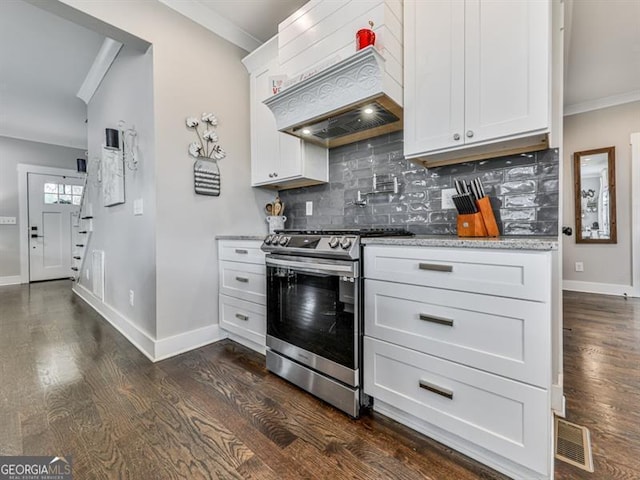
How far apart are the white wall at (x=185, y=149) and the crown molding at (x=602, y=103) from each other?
15.2ft

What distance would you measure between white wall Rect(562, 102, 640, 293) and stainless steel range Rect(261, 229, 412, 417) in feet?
13.8

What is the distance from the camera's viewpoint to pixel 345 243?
150cm

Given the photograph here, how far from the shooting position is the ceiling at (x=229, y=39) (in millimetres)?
2396

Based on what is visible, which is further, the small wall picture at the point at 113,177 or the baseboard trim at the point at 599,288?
the baseboard trim at the point at 599,288

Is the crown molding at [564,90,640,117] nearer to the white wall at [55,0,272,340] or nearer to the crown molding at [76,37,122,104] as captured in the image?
the white wall at [55,0,272,340]

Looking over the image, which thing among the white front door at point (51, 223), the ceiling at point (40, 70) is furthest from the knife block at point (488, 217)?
the white front door at point (51, 223)

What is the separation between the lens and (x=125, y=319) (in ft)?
8.87

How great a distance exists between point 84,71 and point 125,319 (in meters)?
2.91

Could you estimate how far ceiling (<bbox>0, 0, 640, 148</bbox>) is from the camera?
2.40m

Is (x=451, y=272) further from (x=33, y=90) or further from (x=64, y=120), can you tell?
(x=64, y=120)

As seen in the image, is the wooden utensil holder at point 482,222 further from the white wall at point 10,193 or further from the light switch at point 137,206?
the white wall at point 10,193

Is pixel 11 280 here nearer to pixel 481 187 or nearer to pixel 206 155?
pixel 206 155

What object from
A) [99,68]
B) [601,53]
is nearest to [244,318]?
[99,68]

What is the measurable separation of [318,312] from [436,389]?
69 cm
